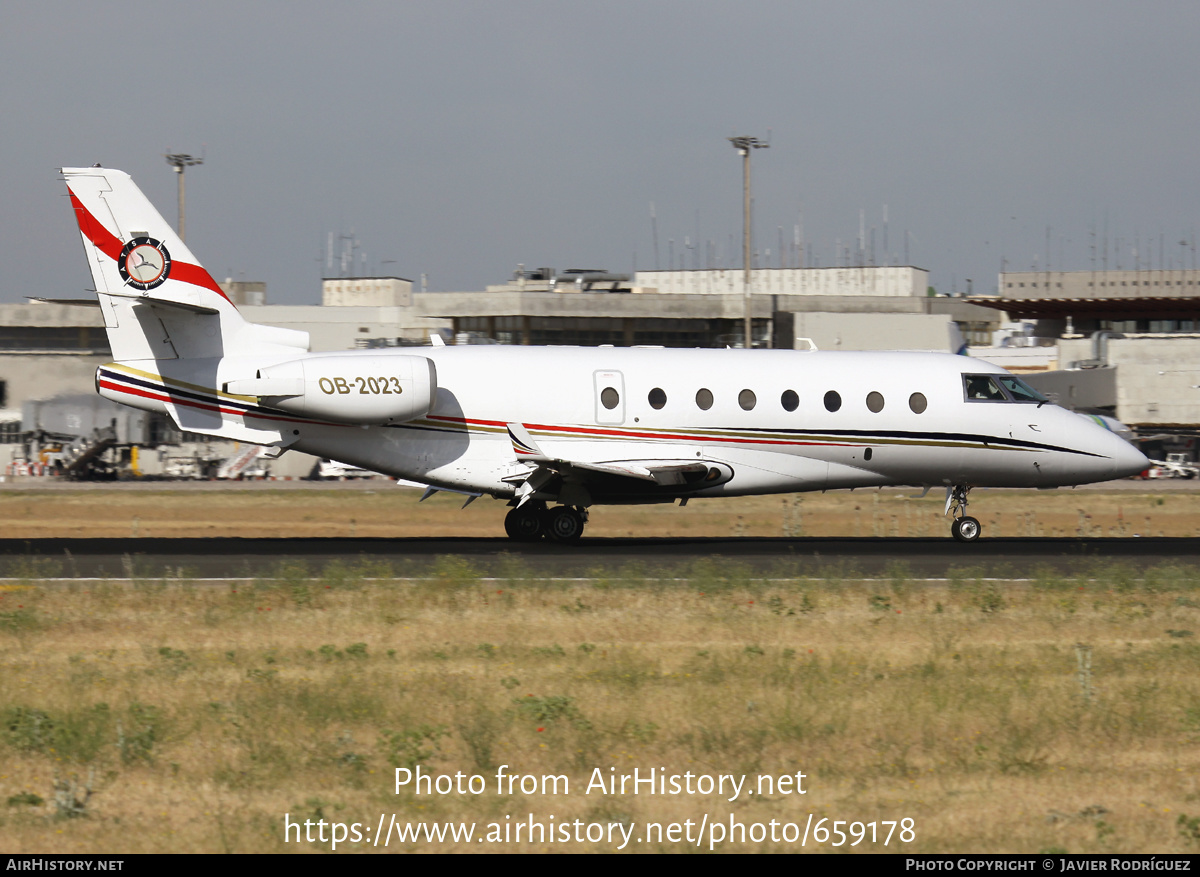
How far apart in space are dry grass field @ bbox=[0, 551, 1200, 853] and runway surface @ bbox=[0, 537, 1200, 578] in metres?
2.14

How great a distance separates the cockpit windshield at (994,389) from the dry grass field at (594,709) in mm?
7912

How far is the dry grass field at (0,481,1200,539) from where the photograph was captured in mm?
30000

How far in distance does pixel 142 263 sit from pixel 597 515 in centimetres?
1379

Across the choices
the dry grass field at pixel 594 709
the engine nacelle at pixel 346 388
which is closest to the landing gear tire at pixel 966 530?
the dry grass field at pixel 594 709

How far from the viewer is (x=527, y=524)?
23.1 meters

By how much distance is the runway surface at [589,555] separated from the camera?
721 inches

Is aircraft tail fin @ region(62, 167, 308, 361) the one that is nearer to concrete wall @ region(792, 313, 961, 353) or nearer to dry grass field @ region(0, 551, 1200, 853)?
dry grass field @ region(0, 551, 1200, 853)

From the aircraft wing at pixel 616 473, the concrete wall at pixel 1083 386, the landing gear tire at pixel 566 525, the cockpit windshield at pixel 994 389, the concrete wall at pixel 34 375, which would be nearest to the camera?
the aircraft wing at pixel 616 473

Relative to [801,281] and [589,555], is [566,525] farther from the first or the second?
[801,281]

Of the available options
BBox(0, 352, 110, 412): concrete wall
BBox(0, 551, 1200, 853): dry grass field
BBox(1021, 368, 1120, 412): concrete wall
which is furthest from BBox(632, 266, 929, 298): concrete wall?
BBox(0, 551, 1200, 853): dry grass field

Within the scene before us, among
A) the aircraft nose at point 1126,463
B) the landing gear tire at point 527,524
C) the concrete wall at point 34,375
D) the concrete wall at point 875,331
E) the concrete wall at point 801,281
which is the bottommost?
the landing gear tire at point 527,524

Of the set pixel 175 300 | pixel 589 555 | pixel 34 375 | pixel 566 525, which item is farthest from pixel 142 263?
pixel 34 375

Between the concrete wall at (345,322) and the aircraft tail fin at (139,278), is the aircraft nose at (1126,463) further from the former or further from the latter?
the concrete wall at (345,322)

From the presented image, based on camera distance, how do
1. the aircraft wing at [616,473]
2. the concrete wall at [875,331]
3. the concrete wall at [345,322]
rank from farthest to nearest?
the concrete wall at [875,331] < the concrete wall at [345,322] < the aircraft wing at [616,473]
